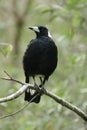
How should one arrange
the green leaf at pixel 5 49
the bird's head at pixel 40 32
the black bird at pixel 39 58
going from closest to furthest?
1. the green leaf at pixel 5 49
2. the black bird at pixel 39 58
3. the bird's head at pixel 40 32

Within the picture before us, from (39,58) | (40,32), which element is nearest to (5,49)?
(39,58)

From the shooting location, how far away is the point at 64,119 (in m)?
6.46

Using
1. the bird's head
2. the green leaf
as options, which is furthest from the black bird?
the green leaf

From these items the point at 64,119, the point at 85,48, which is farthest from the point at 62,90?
the point at 85,48

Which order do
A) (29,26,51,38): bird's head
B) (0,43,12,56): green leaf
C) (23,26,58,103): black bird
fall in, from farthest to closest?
1. (29,26,51,38): bird's head
2. (23,26,58,103): black bird
3. (0,43,12,56): green leaf

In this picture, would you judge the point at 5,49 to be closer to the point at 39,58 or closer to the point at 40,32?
the point at 39,58

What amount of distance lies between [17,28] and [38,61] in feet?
20.6

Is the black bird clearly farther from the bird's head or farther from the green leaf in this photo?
the green leaf

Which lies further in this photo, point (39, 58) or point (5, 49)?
point (39, 58)

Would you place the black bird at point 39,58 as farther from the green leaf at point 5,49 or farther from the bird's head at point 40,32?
the green leaf at point 5,49

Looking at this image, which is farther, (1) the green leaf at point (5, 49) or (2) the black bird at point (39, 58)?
(2) the black bird at point (39, 58)

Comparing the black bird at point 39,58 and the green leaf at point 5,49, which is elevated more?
the green leaf at point 5,49

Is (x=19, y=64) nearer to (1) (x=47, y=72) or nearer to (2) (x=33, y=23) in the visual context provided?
(2) (x=33, y=23)

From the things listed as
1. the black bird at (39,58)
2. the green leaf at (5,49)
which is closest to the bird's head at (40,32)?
the black bird at (39,58)
